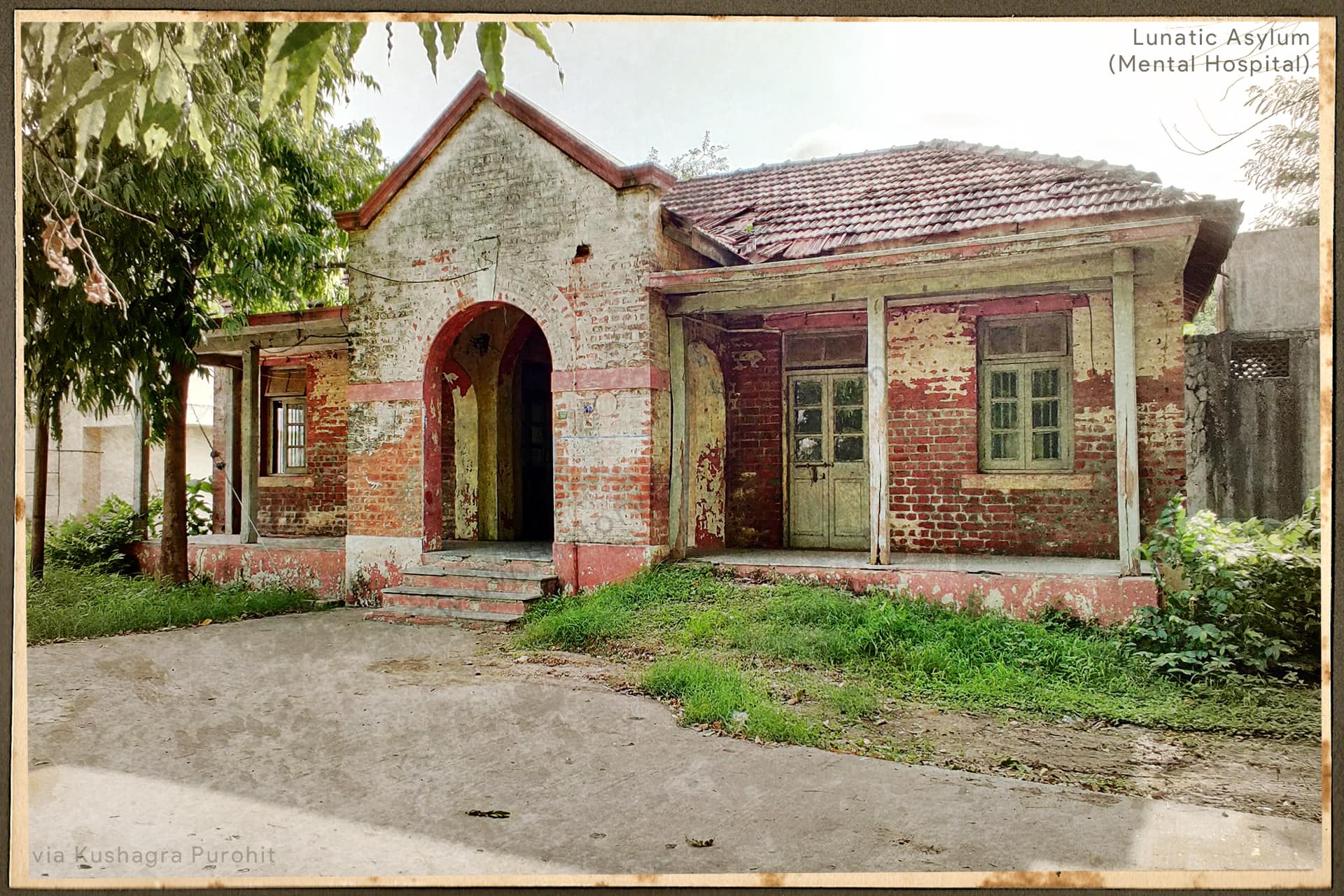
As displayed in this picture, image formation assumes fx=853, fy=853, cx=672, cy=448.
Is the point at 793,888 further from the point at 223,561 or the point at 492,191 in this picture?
the point at 223,561

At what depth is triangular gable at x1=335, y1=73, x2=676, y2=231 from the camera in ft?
23.0

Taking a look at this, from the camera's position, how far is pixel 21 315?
331 centimetres

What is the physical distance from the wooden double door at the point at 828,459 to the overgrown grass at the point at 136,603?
4.81m

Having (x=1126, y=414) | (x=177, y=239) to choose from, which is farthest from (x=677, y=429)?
(x=177, y=239)

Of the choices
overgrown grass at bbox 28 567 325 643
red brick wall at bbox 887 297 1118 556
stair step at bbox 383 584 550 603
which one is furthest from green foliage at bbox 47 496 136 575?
red brick wall at bbox 887 297 1118 556

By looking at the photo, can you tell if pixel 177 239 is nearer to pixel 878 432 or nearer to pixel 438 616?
pixel 438 616

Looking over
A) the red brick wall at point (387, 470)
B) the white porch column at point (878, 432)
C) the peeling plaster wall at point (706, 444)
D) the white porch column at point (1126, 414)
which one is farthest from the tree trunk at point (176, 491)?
the white porch column at point (1126, 414)

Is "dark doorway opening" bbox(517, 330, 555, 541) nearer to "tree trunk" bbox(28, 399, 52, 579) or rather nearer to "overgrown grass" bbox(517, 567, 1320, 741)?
"overgrown grass" bbox(517, 567, 1320, 741)

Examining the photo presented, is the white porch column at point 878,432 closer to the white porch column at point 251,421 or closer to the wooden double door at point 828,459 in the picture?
the wooden double door at point 828,459

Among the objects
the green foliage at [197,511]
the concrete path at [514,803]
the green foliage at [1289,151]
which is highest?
the green foliage at [1289,151]

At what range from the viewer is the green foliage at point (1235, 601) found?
474 centimetres

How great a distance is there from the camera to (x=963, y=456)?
7.68m

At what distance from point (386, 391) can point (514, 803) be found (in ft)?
17.6

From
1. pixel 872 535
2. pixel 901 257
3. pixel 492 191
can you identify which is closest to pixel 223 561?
pixel 492 191
